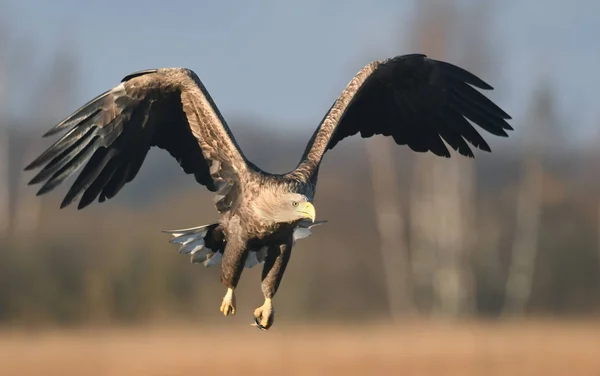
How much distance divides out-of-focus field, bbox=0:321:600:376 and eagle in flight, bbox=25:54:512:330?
32.5ft

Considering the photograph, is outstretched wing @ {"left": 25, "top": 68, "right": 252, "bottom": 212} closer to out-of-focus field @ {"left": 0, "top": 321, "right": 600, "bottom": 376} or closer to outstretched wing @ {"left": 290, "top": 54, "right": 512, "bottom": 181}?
outstretched wing @ {"left": 290, "top": 54, "right": 512, "bottom": 181}

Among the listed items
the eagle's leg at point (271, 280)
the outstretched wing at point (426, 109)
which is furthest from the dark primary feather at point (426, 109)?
the eagle's leg at point (271, 280)

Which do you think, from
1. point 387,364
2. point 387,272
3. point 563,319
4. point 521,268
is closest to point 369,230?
→ point 387,272

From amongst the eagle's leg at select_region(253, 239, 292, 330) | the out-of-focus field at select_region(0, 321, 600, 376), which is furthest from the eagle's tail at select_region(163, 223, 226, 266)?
the out-of-focus field at select_region(0, 321, 600, 376)

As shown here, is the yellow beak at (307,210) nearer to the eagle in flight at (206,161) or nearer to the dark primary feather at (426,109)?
the eagle in flight at (206,161)

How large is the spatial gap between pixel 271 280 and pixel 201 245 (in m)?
0.83

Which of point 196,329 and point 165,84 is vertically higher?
point 165,84

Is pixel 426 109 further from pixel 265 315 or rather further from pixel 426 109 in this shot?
pixel 265 315

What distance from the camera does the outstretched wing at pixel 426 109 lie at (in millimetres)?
10938

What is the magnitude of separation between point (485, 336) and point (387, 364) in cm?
390

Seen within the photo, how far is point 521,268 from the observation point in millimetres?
30000

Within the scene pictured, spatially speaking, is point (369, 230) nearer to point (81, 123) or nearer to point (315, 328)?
point (315, 328)

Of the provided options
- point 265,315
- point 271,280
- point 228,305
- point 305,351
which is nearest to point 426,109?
point 271,280

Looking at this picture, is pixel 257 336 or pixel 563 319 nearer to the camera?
pixel 257 336
